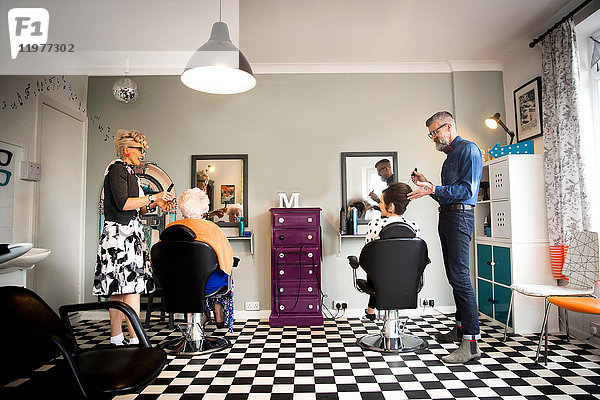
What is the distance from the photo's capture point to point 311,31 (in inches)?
147

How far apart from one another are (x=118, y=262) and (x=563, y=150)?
12.5 feet

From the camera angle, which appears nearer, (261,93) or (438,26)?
(438,26)

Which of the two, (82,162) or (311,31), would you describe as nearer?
(311,31)

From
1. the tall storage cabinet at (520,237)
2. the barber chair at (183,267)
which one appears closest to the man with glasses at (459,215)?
the tall storage cabinet at (520,237)

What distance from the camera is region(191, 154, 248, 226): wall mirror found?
14.5 feet

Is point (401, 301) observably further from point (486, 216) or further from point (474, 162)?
point (486, 216)

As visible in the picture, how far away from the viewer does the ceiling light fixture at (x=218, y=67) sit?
2602 mm

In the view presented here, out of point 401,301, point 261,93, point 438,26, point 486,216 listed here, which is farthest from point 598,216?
point 261,93

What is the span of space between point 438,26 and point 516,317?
2822mm

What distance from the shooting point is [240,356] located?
10.1 ft

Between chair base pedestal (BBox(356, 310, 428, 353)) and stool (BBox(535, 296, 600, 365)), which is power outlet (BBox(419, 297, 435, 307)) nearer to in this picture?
chair base pedestal (BBox(356, 310, 428, 353))

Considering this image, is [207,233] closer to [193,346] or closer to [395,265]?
[193,346]

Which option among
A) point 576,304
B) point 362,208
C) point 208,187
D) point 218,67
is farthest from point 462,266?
point 208,187

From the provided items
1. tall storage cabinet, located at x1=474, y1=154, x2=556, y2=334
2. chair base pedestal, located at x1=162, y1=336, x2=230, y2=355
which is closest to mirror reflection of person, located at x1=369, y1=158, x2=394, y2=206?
tall storage cabinet, located at x1=474, y1=154, x2=556, y2=334
